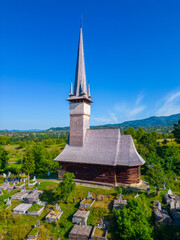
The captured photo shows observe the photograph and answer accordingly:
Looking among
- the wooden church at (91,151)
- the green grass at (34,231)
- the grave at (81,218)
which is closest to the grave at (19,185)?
the wooden church at (91,151)

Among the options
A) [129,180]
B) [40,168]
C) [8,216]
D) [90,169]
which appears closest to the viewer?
[8,216]

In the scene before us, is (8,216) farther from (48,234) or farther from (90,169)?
(90,169)

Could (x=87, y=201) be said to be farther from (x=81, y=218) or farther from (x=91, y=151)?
(x=91, y=151)

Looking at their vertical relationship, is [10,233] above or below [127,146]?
below

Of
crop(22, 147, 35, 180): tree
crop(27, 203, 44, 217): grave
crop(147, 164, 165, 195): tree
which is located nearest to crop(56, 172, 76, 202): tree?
crop(27, 203, 44, 217): grave

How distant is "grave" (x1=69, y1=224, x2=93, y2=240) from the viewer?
12016 mm

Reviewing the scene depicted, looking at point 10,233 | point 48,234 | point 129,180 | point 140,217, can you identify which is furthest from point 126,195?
point 10,233

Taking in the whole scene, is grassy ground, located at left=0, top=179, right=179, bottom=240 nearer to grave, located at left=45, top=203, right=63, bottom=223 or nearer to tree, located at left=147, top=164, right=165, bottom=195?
grave, located at left=45, top=203, right=63, bottom=223

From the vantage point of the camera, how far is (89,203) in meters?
16.4

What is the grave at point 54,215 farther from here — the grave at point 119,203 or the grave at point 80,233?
the grave at point 119,203

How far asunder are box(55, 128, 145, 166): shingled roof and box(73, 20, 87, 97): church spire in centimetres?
720

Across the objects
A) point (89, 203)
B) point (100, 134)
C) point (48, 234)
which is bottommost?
point (48, 234)

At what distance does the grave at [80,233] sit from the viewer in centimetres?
1202

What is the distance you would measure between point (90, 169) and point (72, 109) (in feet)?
34.6
